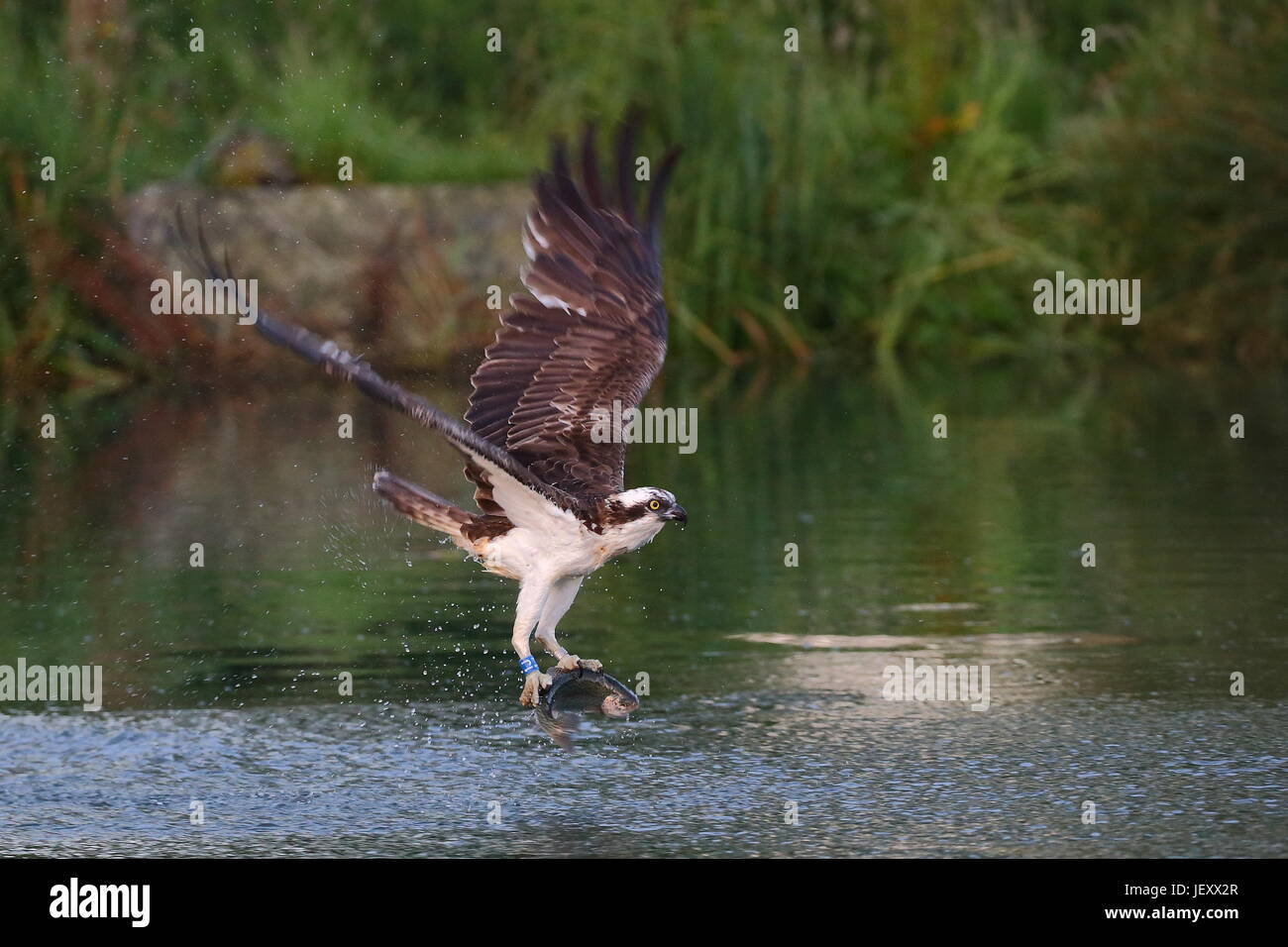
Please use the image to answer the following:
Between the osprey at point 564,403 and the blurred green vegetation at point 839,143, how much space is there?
33.5 feet

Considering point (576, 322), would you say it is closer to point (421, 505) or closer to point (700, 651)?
point (421, 505)

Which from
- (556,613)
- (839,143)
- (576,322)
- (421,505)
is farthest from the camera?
(839,143)

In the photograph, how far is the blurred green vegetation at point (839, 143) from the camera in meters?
19.3

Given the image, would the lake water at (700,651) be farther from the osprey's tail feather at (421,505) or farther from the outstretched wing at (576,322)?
the outstretched wing at (576,322)

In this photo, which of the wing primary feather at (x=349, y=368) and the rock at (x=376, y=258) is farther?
the rock at (x=376, y=258)

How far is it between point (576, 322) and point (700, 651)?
134cm

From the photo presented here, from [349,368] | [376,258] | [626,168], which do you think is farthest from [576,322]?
[376,258]

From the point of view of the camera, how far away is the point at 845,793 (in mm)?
6363

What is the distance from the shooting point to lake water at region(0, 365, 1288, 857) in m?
6.13

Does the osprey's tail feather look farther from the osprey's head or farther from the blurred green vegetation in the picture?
the blurred green vegetation

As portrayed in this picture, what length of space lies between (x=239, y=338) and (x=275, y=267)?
1.03 m

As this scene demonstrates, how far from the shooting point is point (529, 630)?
23.9 ft

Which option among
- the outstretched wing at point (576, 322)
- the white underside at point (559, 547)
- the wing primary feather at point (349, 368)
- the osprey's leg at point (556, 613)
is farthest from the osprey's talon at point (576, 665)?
the wing primary feather at point (349, 368)

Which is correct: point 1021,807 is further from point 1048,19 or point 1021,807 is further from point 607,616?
point 1048,19
